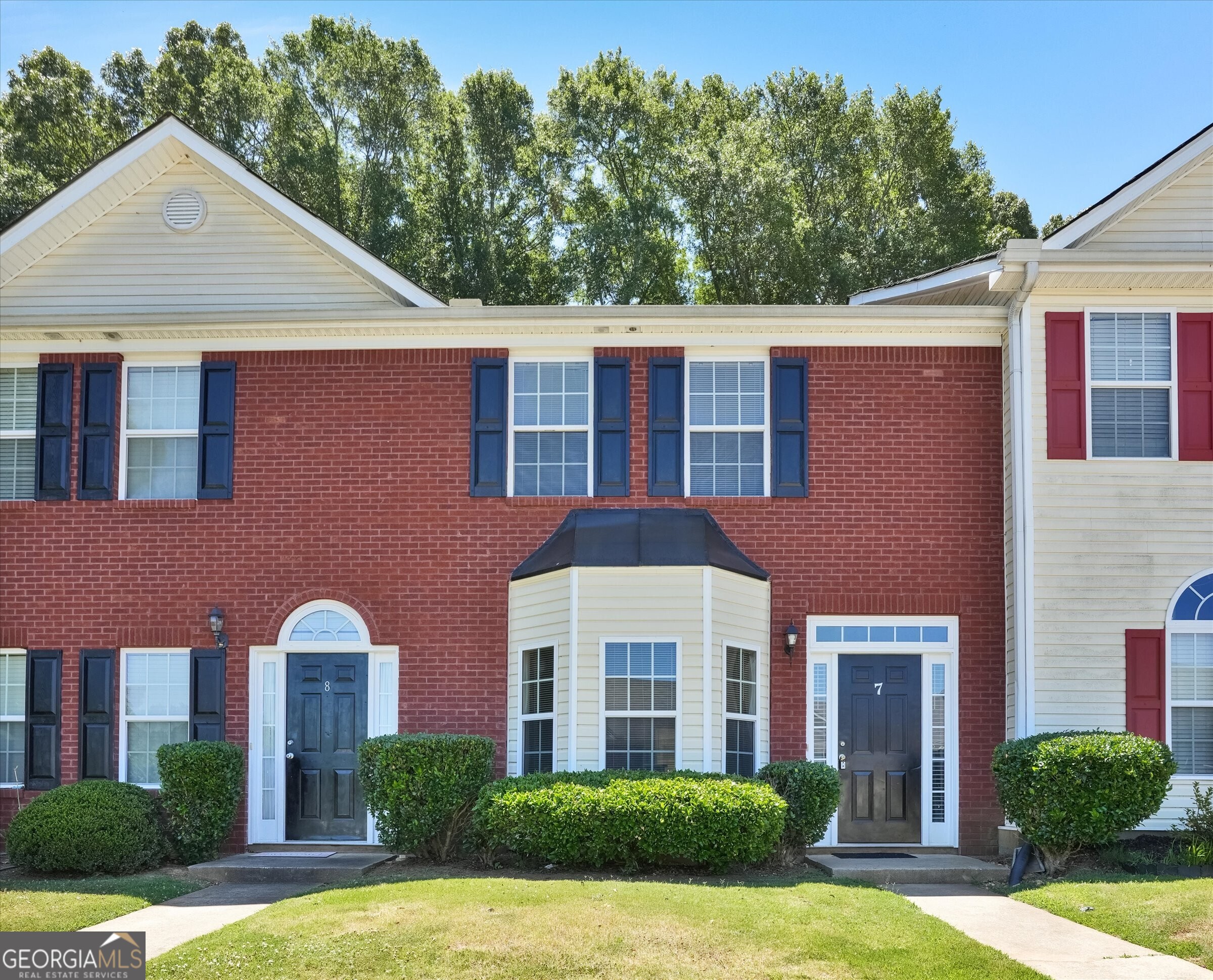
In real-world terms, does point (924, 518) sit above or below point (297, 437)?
below

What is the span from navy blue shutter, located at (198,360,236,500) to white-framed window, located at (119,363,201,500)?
0.50ft

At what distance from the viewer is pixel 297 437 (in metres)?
14.6

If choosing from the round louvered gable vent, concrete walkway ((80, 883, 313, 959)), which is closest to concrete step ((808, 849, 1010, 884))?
concrete walkway ((80, 883, 313, 959))

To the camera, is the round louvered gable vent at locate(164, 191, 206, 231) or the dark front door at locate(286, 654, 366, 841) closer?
the dark front door at locate(286, 654, 366, 841)

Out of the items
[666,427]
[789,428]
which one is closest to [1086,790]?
[789,428]

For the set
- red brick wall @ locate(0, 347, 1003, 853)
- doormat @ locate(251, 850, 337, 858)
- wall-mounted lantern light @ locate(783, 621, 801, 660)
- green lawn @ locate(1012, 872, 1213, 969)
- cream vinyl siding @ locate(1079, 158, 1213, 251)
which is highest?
cream vinyl siding @ locate(1079, 158, 1213, 251)

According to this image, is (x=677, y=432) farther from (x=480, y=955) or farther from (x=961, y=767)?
(x=480, y=955)

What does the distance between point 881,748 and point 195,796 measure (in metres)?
7.27

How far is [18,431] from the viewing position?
14867 millimetres

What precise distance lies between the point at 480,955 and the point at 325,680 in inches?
239

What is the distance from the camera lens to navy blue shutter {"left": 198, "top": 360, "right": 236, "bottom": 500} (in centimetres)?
1455

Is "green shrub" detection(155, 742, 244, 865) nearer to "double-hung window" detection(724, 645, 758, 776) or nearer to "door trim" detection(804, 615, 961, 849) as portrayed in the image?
"double-hung window" detection(724, 645, 758, 776)

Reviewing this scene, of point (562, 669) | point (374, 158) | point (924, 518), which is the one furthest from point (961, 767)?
point (374, 158)

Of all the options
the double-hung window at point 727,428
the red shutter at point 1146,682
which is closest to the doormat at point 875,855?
the red shutter at point 1146,682
